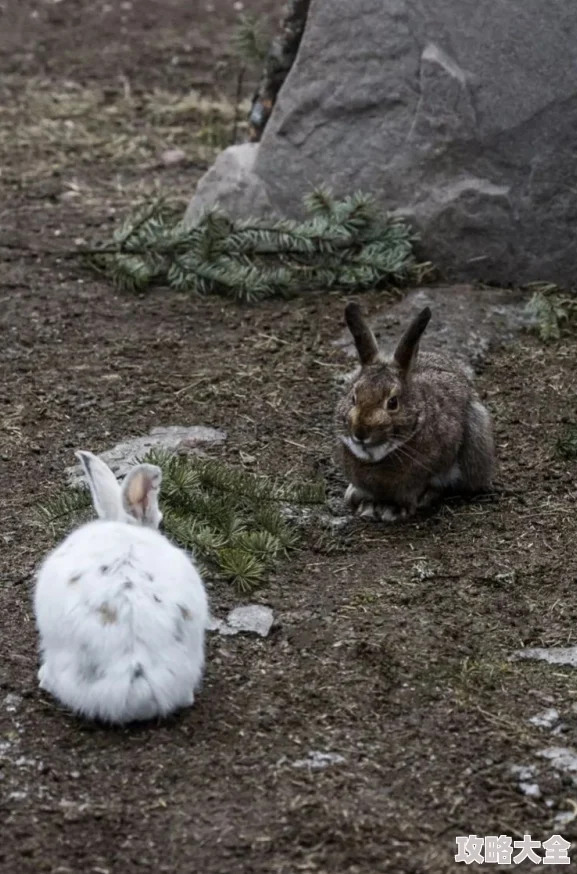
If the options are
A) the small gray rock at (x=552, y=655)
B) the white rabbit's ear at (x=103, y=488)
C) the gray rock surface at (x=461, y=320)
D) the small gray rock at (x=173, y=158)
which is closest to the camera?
the white rabbit's ear at (x=103, y=488)

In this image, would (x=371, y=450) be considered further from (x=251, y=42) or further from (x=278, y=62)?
(x=251, y=42)

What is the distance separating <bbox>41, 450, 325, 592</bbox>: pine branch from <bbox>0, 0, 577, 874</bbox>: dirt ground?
0.10 metres

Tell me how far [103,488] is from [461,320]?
3.22 m

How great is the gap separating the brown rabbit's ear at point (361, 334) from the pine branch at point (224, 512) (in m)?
0.53

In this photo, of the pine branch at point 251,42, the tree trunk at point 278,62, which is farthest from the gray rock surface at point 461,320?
the pine branch at point 251,42

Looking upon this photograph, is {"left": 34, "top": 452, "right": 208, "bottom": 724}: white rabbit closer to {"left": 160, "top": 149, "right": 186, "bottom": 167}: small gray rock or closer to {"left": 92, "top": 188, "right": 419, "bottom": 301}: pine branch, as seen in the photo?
{"left": 92, "top": 188, "right": 419, "bottom": 301}: pine branch

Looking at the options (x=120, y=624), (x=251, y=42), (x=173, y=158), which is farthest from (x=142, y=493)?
(x=173, y=158)

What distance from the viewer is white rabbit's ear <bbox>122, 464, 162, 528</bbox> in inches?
185

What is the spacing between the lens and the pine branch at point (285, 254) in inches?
309

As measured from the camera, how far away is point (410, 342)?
5.93m

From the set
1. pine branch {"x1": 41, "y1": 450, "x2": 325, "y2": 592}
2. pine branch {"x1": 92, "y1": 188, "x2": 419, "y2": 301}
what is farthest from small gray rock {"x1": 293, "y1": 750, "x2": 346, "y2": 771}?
pine branch {"x1": 92, "y1": 188, "x2": 419, "y2": 301}

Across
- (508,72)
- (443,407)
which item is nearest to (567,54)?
(508,72)

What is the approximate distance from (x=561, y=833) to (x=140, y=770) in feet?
3.71

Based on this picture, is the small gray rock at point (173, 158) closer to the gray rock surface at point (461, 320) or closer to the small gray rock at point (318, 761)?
the gray rock surface at point (461, 320)
